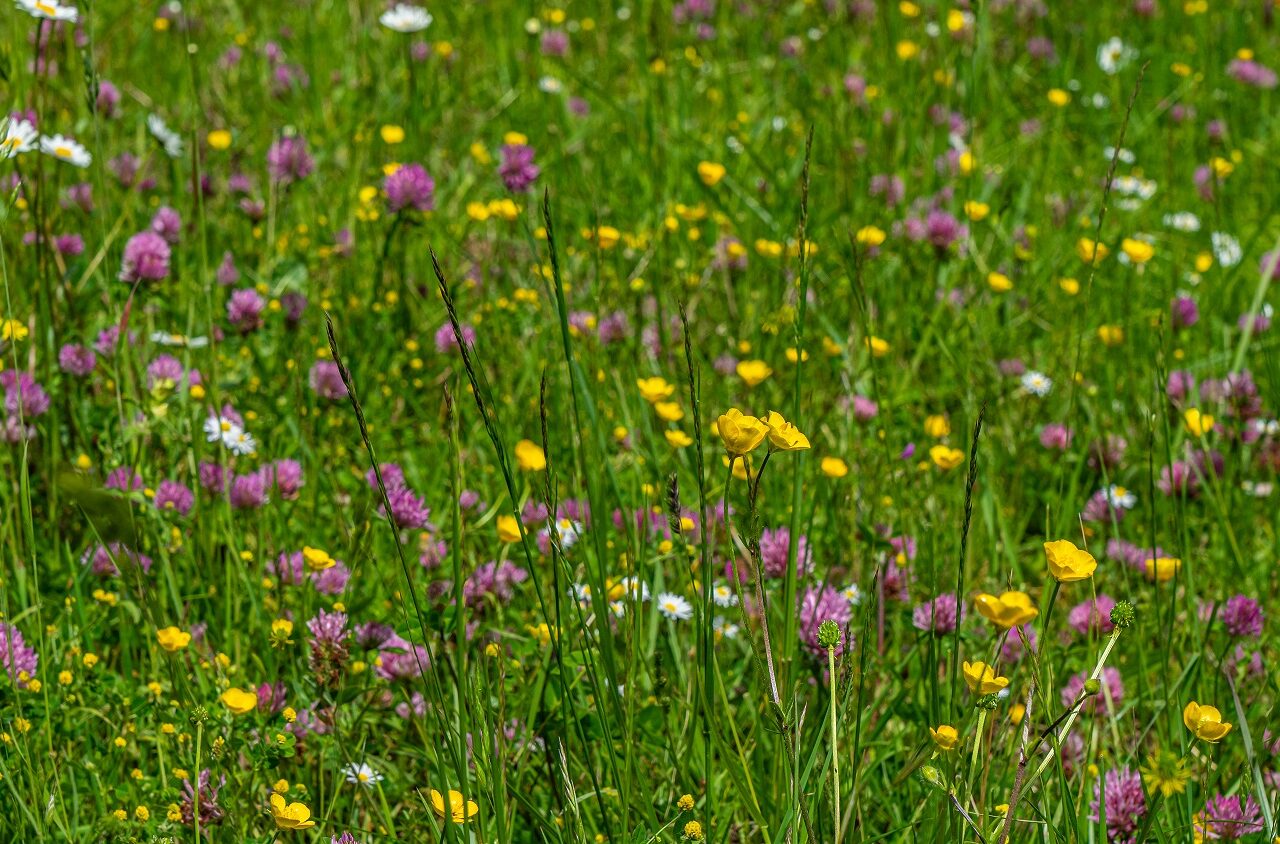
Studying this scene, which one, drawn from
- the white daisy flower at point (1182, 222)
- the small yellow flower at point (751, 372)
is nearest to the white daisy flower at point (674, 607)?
the small yellow flower at point (751, 372)

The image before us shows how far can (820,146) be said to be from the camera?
364cm

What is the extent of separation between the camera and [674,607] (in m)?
1.78

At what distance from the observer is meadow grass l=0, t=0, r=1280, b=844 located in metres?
1.33

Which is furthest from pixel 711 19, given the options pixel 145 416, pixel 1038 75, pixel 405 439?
pixel 145 416

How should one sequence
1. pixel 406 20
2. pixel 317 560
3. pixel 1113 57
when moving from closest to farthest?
pixel 317 560, pixel 406 20, pixel 1113 57

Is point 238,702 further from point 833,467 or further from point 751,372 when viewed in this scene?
point 751,372

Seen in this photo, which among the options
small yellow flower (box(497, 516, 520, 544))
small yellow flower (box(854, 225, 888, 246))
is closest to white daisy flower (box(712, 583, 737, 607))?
small yellow flower (box(497, 516, 520, 544))

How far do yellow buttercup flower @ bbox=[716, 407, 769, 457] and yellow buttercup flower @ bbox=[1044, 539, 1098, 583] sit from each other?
260 mm

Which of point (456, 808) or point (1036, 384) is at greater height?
point (456, 808)

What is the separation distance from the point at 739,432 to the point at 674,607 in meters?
0.74

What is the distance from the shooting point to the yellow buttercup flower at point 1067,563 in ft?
3.56

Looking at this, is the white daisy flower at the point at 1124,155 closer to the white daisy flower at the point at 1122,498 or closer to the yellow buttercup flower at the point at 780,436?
the white daisy flower at the point at 1122,498

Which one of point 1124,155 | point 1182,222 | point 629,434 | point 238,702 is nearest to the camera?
point 238,702

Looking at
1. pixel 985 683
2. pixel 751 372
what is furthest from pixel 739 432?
pixel 751 372
